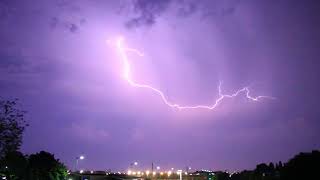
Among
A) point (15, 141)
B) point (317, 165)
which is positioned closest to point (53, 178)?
point (15, 141)

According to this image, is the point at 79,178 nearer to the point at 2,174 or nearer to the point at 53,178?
the point at 53,178

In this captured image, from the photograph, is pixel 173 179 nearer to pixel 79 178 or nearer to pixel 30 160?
pixel 79 178

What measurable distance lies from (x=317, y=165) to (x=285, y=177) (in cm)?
420

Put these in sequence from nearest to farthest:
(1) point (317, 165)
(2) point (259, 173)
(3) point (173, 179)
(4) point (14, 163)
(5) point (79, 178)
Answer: (1) point (317, 165), (4) point (14, 163), (5) point (79, 178), (2) point (259, 173), (3) point (173, 179)

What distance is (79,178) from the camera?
8819cm

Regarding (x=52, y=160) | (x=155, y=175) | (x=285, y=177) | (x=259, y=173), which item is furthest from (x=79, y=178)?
(x=155, y=175)

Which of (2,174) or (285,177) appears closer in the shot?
(285,177)

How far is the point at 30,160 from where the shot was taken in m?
56.9

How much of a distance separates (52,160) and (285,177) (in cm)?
2988

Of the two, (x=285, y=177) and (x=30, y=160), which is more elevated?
(x=30, y=160)

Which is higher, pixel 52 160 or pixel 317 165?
pixel 52 160

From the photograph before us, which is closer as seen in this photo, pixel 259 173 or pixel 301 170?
pixel 301 170

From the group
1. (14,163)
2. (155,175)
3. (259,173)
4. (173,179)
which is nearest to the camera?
(14,163)

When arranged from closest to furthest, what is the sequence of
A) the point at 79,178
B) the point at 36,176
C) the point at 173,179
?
1. the point at 36,176
2. the point at 79,178
3. the point at 173,179
